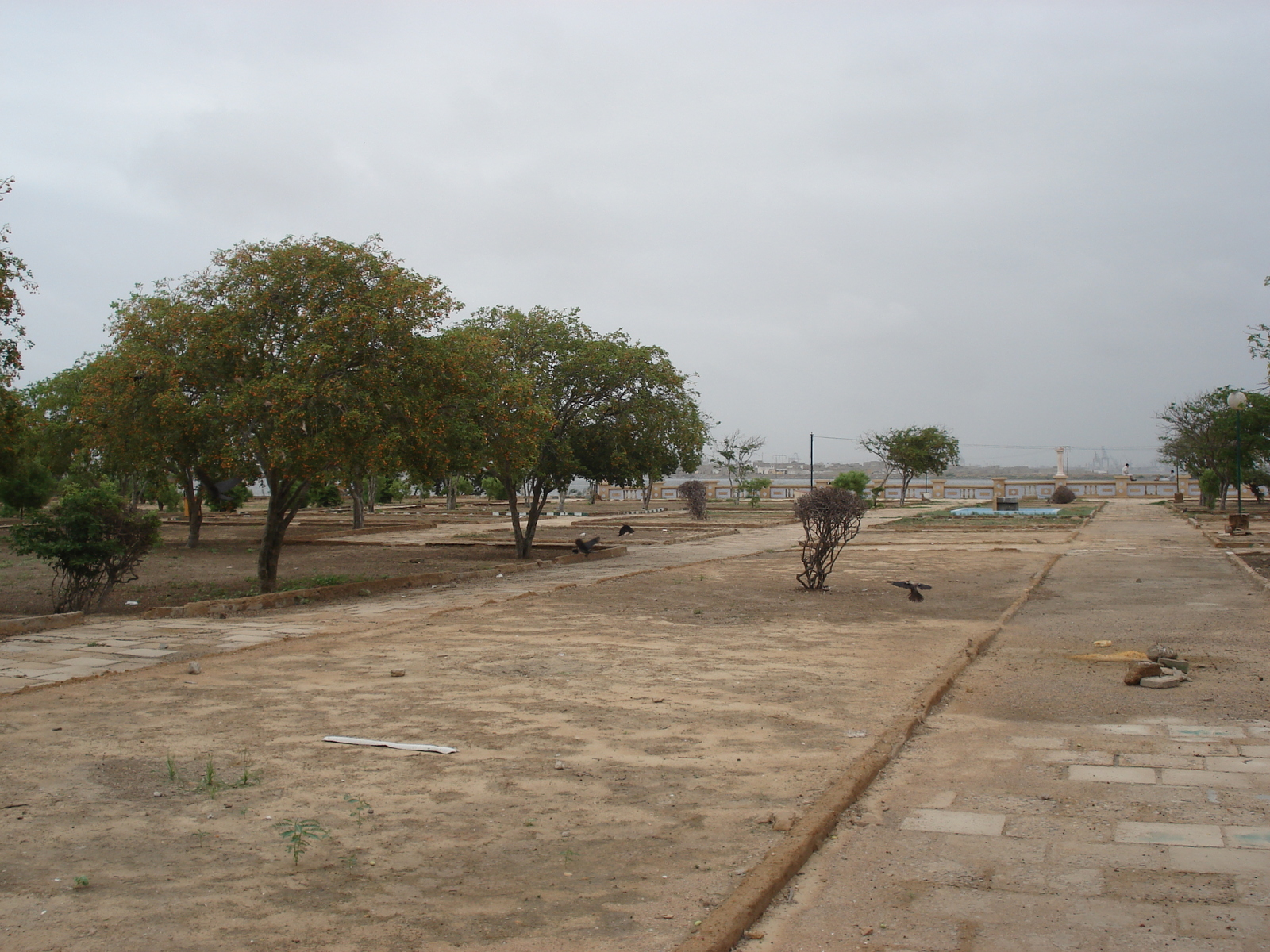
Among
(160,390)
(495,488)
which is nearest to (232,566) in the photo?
(160,390)

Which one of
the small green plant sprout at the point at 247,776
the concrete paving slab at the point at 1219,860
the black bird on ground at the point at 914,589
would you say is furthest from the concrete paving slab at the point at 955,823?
the black bird on ground at the point at 914,589

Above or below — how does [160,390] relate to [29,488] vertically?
above

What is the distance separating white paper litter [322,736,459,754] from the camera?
18.6 feet

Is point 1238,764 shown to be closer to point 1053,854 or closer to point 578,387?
point 1053,854

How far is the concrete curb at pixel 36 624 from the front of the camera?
1057 centimetres

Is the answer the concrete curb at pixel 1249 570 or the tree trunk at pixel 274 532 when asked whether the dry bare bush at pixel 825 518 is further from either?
the tree trunk at pixel 274 532

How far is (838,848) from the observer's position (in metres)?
4.29

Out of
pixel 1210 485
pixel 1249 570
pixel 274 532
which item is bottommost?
pixel 1249 570

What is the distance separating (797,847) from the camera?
4.12 m

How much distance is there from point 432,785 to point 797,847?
6.28 ft

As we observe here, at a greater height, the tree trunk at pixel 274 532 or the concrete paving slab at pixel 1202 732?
the tree trunk at pixel 274 532

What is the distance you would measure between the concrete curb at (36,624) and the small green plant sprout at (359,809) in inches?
297

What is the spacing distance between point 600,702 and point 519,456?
10479 mm

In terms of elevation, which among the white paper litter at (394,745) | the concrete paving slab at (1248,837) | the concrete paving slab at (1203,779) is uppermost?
the white paper litter at (394,745)
